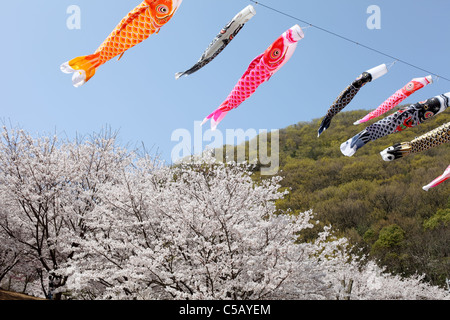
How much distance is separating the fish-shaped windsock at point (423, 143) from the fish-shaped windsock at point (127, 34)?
3.64 m

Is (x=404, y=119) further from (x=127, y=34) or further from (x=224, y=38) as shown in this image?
(x=127, y=34)

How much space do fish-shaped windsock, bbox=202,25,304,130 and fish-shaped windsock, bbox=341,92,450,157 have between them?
1513mm

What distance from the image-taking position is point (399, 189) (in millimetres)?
25844

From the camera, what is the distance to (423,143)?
5.57 m

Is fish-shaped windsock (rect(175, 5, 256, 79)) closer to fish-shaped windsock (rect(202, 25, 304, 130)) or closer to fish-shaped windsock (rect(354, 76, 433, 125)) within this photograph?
fish-shaped windsock (rect(202, 25, 304, 130))

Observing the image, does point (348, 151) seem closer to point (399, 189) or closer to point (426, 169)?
point (399, 189)

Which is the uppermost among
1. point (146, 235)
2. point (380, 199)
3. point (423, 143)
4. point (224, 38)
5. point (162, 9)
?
point (162, 9)

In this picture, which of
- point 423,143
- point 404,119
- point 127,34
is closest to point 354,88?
point 404,119

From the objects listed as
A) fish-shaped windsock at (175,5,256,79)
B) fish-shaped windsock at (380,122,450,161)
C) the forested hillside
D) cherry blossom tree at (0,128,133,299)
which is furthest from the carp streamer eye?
the forested hillside

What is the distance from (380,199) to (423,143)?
21.8 metres

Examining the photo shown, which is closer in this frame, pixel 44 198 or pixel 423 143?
pixel 423 143

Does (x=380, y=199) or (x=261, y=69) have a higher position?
(x=261, y=69)

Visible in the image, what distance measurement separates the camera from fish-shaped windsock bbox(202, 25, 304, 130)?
471 centimetres
